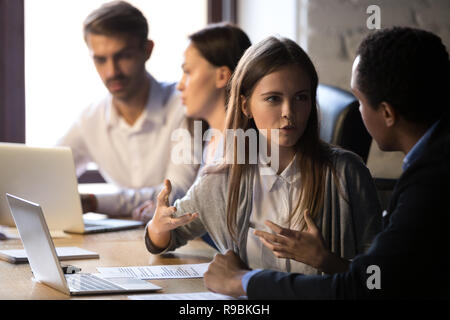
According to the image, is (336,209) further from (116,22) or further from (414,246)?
(116,22)

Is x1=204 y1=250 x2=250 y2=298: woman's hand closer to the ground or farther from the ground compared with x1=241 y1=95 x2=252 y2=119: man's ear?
closer to the ground

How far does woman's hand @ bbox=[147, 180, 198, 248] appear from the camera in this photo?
1.45 meters

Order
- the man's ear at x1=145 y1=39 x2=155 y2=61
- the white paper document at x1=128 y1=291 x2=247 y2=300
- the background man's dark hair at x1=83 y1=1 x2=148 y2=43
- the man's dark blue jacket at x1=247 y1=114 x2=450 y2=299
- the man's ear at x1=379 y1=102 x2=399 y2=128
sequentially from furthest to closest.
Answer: the man's ear at x1=145 y1=39 x2=155 y2=61 < the background man's dark hair at x1=83 y1=1 x2=148 y2=43 < the white paper document at x1=128 y1=291 x2=247 y2=300 < the man's ear at x1=379 y1=102 x2=399 y2=128 < the man's dark blue jacket at x1=247 y1=114 x2=450 y2=299

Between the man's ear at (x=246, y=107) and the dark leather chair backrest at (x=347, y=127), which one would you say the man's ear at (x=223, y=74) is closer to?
the dark leather chair backrest at (x=347, y=127)

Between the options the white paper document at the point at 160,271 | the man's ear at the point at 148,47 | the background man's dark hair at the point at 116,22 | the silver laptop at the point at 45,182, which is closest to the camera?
the white paper document at the point at 160,271

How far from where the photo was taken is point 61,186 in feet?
6.08

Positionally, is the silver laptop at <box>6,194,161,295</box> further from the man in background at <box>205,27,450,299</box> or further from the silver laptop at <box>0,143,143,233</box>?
the silver laptop at <box>0,143,143,233</box>

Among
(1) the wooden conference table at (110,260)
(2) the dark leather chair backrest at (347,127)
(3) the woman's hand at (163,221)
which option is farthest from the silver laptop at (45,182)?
(2) the dark leather chair backrest at (347,127)

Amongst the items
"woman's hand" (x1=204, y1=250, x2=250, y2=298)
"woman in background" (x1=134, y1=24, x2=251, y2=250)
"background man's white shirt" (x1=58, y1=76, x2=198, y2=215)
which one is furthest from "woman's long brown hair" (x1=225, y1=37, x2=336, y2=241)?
"background man's white shirt" (x1=58, y1=76, x2=198, y2=215)

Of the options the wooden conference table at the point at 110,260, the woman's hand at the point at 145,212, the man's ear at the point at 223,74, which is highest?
the man's ear at the point at 223,74

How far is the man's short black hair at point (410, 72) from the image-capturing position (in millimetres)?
979

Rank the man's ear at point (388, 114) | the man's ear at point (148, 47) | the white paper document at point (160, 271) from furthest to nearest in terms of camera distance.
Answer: the man's ear at point (148, 47) < the white paper document at point (160, 271) < the man's ear at point (388, 114)

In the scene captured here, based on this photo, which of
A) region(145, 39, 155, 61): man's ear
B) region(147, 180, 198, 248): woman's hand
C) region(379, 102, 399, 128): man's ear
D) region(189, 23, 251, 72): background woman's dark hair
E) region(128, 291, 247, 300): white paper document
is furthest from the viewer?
region(145, 39, 155, 61): man's ear

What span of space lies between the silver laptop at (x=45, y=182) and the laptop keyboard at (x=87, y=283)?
567 millimetres
